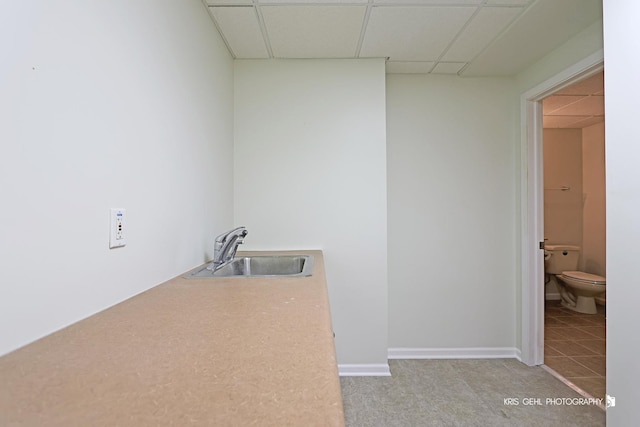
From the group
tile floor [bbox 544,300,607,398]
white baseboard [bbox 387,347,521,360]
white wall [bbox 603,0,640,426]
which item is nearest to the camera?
white wall [bbox 603,0,640,426]

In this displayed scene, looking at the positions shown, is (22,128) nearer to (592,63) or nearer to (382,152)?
(382,152)

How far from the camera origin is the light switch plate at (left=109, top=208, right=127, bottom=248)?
0.93 metres

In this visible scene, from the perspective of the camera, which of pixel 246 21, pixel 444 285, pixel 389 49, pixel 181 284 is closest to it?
pixel 181 284

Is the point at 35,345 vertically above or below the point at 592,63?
below

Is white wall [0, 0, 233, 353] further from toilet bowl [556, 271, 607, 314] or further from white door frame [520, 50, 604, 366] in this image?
toilet bowl [556, 271, 607, 314]

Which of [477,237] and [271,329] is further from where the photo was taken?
[477,237]

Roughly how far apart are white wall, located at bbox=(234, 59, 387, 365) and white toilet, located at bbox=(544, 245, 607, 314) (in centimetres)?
277

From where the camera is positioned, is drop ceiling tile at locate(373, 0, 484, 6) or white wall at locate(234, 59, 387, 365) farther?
white wall at locate(234, 59, 387, 365)

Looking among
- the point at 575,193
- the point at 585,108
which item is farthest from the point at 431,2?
the point at 575,193

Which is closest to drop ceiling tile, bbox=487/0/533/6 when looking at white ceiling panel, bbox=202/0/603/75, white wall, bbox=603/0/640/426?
white ceiling panel, bbox=202/0/603/75

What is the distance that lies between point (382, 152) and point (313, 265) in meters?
1.12

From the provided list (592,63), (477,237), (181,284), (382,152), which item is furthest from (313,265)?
(592,63)

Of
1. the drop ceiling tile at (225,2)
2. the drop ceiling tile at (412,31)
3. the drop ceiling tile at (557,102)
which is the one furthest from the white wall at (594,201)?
the drop ceiling tile at (225,2)

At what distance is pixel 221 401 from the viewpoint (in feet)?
1.50
